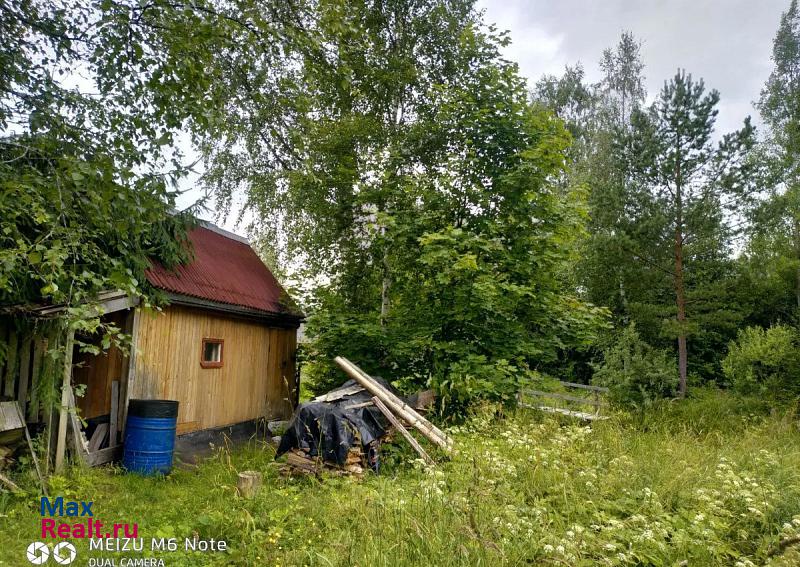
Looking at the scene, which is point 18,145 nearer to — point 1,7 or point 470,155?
point 1,7

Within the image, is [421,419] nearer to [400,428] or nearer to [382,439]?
[400,428]

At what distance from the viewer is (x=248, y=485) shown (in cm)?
484

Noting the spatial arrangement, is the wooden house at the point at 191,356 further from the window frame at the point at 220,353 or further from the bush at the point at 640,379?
the bush at the point at 640,379

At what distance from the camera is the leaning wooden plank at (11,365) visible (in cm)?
615

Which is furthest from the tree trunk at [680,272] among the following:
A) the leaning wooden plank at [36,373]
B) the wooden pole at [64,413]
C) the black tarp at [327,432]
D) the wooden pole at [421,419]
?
the leaning wooden plank at [36,373]

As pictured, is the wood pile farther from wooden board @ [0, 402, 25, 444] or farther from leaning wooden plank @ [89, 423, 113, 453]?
wooden board @ [0, 402, 25, 444]

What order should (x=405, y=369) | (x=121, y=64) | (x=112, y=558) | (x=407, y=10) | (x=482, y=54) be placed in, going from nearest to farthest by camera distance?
(x=112, y=558) < (x=121, y=64) < (x=405, y=369) < (x=482, y=54) < (x=407, y=10)

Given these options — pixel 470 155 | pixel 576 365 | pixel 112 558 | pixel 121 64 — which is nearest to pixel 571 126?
pixel 576 365

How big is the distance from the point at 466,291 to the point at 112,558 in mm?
5857

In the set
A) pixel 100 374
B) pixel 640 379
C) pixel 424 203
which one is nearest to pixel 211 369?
pixel 100 374

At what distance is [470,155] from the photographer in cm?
946

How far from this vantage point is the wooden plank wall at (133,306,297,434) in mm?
7340

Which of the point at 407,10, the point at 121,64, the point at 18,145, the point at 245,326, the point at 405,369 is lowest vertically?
the point at 405,369

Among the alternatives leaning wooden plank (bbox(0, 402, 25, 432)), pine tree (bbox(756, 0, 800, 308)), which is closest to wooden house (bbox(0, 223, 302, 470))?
leaning wooden plank (bbox(0, 402, 25, 432))
